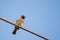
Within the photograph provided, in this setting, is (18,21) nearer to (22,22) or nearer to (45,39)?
(22,22)

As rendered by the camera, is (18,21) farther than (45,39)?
Yes

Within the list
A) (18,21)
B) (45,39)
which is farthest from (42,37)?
(18,21)

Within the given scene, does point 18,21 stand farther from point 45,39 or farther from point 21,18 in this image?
point 45,39

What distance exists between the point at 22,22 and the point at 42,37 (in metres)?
5.85

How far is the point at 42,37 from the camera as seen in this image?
4.65 metres

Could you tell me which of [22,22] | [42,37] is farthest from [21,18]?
[42,37]

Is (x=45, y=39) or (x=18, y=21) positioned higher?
(x=45, y=39)

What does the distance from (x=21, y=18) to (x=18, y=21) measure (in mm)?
657

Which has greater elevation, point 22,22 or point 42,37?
point 42,37

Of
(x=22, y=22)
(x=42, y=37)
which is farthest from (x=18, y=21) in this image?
(x=42, y=37)

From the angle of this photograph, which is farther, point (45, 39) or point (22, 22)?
point (22, 22)

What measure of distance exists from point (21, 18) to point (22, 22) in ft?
2.02

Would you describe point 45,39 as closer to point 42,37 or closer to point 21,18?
point 42,37

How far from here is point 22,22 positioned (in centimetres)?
1044
